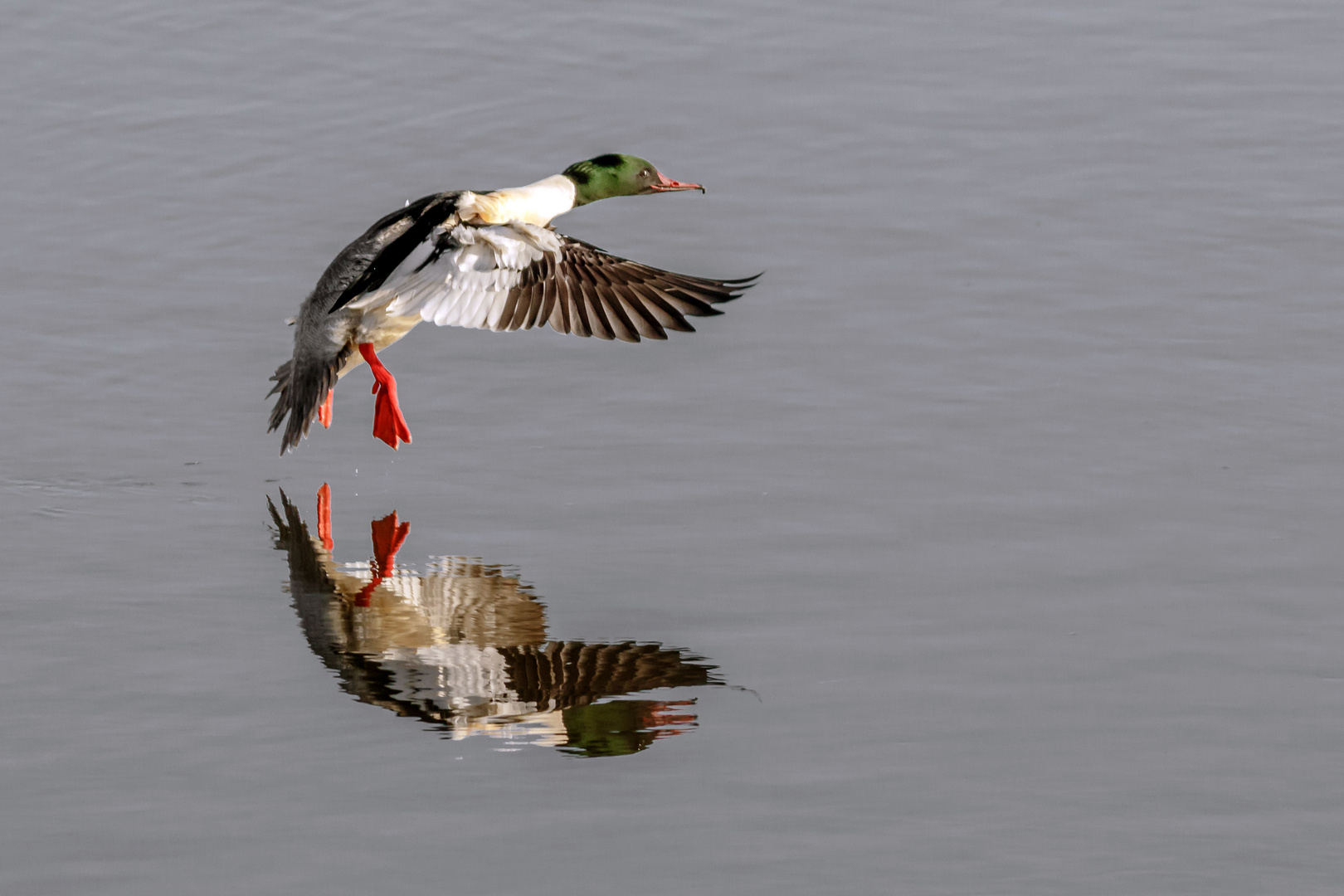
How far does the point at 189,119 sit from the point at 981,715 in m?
8.68

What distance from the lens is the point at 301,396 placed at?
26.6 feet

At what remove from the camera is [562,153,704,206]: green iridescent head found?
930 centimetres

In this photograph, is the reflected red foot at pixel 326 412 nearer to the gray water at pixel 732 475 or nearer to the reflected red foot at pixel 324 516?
the gray water at pixel 732 475

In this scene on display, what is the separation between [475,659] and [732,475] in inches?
73.3

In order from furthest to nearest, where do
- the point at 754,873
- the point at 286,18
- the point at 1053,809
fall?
the point at 286,18 < the point at 1053,809 < the point at 754,873

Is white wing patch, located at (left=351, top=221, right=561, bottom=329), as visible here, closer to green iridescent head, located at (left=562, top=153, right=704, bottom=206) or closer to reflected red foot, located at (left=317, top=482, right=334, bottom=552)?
reflected red foot, located at (left=317, top=482, right=334, bottom=552)

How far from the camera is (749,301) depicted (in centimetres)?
965

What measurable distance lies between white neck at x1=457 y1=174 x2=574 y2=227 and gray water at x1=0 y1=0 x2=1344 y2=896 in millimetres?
725

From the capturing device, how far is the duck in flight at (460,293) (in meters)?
7.82

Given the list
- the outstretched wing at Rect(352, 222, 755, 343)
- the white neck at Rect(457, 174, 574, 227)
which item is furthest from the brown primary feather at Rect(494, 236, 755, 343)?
the white neck at Rect(457, 174, 574, 227)

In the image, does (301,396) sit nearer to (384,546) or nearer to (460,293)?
(460,293)

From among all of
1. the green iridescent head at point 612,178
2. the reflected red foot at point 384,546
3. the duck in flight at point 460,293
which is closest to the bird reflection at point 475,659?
the reflected red foot at point 384,546

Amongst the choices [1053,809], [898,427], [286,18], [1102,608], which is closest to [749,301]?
[898,427]

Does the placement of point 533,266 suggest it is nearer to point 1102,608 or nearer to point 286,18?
point 1102,608
